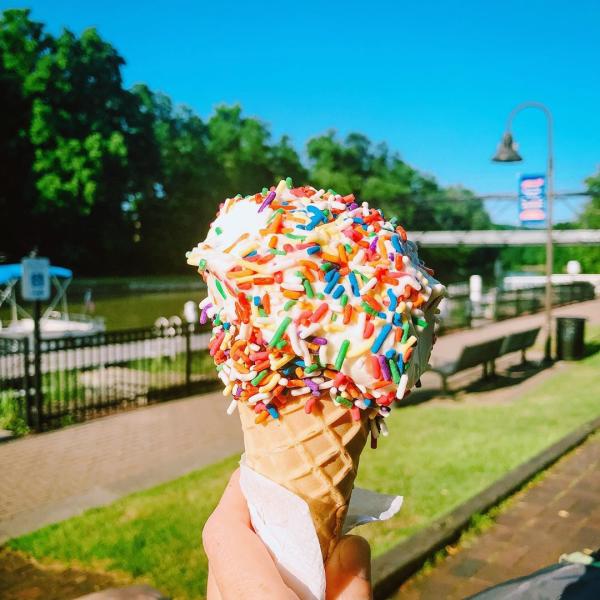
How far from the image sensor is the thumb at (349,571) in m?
Answer: 1.86

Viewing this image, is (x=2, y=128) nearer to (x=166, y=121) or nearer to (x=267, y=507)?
(x=166, y=121)

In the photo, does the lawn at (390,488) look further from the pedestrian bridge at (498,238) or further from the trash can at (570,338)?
the pedestrian bridge at (498,238)

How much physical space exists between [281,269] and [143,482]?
5.80 metres

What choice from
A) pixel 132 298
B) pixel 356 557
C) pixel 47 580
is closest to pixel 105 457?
pixel 47 580

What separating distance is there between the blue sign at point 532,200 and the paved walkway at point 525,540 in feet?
43.6

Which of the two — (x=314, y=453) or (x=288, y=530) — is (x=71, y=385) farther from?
(x=288, y=530)

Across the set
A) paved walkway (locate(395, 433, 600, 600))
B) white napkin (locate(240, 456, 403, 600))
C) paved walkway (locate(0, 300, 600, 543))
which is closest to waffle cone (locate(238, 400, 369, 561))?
white napkin (locate(240, 456, 403, 600))

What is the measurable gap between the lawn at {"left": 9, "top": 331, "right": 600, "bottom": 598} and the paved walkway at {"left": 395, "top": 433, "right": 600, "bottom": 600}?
478mm

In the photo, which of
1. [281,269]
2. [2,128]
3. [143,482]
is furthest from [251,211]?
[2,128]

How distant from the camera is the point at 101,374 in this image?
10812mm

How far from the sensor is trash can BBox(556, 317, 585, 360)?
14516 mm

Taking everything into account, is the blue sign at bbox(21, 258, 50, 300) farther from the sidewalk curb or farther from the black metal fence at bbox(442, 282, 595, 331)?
the black metal fence at bbox(442, 282, 595, 331)

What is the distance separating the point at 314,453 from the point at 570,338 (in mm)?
14009

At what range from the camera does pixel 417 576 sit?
15.9 ft
